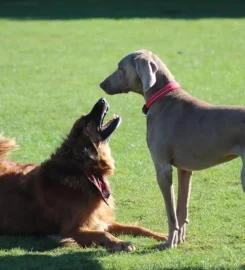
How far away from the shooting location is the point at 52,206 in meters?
7.34

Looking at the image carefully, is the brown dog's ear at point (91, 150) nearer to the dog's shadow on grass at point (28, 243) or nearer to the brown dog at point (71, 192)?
the brown dog at point (71, 192)

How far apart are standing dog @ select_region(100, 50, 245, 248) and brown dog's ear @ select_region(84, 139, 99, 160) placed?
0.55 metres

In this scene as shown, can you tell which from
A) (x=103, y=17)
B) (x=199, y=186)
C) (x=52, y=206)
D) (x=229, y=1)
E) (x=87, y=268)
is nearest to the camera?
(x=87, y=268)

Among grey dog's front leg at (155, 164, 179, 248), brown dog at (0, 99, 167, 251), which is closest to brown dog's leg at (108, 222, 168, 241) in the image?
brown dog at (0, 99, 167, 251)

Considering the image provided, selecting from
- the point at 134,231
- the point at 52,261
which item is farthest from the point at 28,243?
the point at 134,231

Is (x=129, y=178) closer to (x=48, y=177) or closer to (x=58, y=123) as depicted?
(x=48, y=177)

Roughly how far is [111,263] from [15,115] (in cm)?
674

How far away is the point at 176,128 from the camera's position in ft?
21.9

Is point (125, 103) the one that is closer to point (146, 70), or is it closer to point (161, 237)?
point (161, 237)

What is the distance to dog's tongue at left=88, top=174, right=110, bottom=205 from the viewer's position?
7.35 metres

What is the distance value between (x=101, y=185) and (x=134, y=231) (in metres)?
0.54

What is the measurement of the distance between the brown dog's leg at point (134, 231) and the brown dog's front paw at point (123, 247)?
0.39 metres

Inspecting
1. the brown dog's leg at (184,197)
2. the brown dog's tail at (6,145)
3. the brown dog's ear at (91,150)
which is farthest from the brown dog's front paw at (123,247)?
the brown dog's tail at (6,145)

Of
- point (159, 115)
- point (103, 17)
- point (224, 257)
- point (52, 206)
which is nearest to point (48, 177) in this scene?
point (52, 206)
